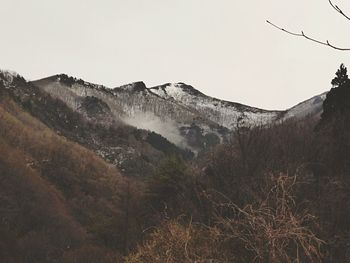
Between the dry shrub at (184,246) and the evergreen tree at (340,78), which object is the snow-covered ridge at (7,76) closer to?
the evergreen tree at (340,78)

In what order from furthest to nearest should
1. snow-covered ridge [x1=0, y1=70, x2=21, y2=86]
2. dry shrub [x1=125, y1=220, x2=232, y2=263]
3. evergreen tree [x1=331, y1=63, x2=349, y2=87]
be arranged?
snow-covered ridge [x1=0, y1=70, x2=21, y2=86]
evergreen tree [x1=331, y1=63, x2=349, y2=87]
dry shrub [x1=125, y1=220, x2=232, y2=263]

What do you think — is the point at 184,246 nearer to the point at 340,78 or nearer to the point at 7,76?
the point at 340,78

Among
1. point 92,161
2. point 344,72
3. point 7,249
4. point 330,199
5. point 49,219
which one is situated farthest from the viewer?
point 92,161

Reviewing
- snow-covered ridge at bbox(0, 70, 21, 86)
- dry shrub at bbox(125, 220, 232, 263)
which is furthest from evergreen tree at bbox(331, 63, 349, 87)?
snow-covered ridge at bbox(0, 70, 21, 86)

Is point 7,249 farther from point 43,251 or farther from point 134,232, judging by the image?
point 134,232

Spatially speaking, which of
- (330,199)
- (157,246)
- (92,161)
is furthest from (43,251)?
(92,161)

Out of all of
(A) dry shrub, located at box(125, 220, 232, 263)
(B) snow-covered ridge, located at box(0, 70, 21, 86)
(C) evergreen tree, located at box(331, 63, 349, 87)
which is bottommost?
(A) dry shrub, located at box(125, 220, 232, 263)

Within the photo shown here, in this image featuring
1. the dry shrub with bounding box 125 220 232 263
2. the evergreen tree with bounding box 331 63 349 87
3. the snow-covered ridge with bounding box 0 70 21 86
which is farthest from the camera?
the snow-covered ridge with bounding box 0 70 21 86

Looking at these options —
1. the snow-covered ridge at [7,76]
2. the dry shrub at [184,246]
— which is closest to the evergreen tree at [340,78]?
the dry shrub at [184,246]

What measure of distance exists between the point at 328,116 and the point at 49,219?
122 ft

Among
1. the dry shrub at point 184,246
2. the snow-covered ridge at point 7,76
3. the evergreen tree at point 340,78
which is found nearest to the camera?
the dry shrub at point 184,246

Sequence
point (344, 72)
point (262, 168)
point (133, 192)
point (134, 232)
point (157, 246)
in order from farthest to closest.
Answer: point (133, 192) → point (344, 72) → point (134, 232) → point (262, 168) → point (157, 246)

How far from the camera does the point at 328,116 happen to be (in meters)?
32.7

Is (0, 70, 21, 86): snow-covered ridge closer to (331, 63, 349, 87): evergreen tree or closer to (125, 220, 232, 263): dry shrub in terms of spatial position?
(331, 63, 349, 87): evergreen tree
